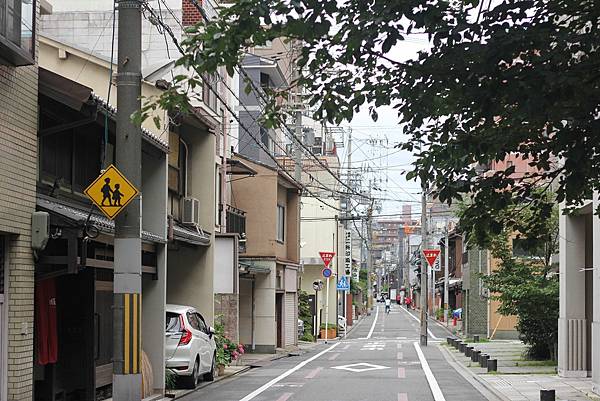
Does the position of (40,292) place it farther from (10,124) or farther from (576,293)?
(576,293)

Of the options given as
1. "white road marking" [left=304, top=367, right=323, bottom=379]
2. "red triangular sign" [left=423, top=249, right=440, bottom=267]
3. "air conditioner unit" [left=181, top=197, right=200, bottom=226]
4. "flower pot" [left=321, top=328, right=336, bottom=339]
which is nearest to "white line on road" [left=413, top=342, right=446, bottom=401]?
"white road marking" [left=304, top=367, right=323, bottom=379]

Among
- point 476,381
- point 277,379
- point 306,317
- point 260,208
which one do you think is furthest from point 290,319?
point 476,381

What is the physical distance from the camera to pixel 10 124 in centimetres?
1262

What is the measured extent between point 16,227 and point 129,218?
84.0 inches

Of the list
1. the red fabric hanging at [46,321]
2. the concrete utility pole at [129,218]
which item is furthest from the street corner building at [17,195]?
the concrete utility pole at [129,218]

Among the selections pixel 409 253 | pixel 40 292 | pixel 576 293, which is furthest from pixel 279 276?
pixel 409 253

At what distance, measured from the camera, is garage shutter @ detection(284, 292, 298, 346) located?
40719 mm

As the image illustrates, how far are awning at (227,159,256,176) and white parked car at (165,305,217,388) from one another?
11.5m

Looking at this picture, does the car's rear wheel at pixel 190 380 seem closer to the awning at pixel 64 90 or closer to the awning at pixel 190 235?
the awning at pixel 190 235

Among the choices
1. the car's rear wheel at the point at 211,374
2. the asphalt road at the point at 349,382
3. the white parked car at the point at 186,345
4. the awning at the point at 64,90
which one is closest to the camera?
the awning at the point at 64,90

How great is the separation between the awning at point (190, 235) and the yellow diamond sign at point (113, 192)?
397 inches

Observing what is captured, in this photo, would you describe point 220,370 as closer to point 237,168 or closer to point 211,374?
point 211,374

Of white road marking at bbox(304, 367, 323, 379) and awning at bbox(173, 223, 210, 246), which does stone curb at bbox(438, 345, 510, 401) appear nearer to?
white road marking at bbox(304, 367, 323, 379)

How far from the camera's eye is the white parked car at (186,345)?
20.4 m
